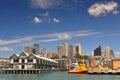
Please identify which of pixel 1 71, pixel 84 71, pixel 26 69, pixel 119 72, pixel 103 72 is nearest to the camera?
pixel 119 72

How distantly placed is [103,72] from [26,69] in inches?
1905

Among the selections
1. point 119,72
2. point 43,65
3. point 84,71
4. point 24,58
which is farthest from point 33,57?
point 119,72

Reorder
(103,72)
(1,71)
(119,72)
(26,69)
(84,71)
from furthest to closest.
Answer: (1,71) < (26,69) < (84,71) < (103,72) < (119,72)

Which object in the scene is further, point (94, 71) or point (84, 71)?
point (84, 71)

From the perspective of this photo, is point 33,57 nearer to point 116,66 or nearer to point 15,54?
point 15,54

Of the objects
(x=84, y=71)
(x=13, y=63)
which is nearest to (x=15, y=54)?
(x=13, y=63)

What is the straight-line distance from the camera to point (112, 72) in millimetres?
118625

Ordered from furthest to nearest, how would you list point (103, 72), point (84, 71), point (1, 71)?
point (1, 71) → point (84, 71) → point (103, 72)

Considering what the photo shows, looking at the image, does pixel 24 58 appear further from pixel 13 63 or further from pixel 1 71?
pixel 1 71

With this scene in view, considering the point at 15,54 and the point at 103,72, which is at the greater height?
the point at 15,54

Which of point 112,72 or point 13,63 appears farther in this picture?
point 13,63

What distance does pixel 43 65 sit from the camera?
164250 mm

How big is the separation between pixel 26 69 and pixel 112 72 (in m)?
53.2

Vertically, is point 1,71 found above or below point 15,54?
below
